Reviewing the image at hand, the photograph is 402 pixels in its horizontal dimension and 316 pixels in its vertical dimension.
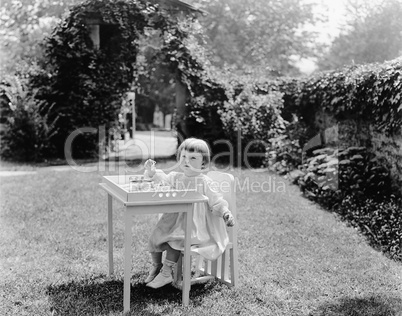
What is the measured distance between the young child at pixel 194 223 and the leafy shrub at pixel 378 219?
2.10 meters

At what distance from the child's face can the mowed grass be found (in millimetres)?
965

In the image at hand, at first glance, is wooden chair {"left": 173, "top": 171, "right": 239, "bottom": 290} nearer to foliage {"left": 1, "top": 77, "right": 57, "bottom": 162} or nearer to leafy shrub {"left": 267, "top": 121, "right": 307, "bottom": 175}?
leafy shrub {"left": 267, "top": 121, "right": 307, "bottom": 175}

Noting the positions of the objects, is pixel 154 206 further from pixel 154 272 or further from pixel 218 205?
pixel 154 272

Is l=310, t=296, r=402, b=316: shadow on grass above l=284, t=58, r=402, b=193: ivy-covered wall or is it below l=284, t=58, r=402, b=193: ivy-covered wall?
below

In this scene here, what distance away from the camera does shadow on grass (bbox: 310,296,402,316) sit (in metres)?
3.64

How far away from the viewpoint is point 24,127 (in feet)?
37.5

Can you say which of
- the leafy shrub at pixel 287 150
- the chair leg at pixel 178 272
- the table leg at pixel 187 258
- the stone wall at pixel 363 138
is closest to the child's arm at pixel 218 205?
the table leg at pixel 187 258

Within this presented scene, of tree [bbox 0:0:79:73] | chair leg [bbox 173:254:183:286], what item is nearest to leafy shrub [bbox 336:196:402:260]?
chair leg [bbox 173:254:183:286]

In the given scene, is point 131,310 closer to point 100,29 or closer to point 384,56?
point 100,29

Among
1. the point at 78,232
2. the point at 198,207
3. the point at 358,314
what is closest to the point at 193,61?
the point at 78,232

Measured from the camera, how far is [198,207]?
4047mm

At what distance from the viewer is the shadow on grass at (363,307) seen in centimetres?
364

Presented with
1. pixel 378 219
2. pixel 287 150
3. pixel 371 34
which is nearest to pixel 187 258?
pixel 378 219

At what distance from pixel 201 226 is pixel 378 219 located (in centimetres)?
280
